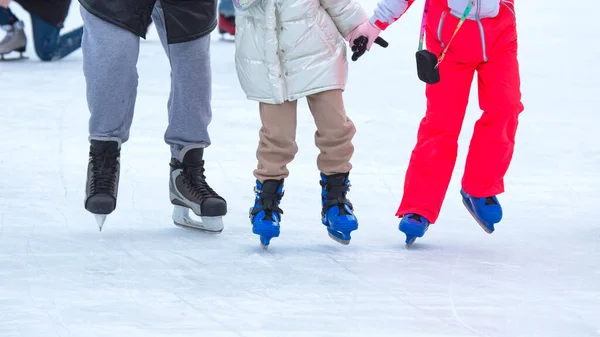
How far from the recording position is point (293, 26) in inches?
111

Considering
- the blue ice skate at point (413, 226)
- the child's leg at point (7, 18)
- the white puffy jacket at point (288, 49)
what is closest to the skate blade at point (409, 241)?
the blue ice skate at point (413, 226)

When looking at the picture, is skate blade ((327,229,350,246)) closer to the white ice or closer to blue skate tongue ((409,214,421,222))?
the white ice

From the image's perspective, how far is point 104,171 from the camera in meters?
3.03

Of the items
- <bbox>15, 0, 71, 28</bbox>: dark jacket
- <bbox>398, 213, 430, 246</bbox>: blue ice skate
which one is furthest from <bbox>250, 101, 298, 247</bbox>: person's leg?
<bbox>15, 0, 71, 28</bbox>: dark jacket

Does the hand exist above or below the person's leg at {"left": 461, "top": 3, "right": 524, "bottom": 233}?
above

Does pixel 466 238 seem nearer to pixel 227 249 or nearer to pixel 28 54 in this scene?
pixel 227 249

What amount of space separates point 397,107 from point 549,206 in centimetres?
177

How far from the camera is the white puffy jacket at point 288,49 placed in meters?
2.81

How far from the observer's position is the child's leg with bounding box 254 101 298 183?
287 centimetres

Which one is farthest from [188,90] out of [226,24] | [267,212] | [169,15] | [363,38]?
[226,24]

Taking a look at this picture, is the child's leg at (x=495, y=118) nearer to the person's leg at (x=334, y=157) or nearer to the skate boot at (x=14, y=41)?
the person's leg at (x=334, y=157)

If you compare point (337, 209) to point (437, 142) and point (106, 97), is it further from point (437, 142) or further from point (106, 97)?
point (106, 97)

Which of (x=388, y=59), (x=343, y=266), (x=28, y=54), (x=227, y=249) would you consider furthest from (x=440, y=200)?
(x=28, y=54)

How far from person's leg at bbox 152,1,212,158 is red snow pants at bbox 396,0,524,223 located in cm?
60
